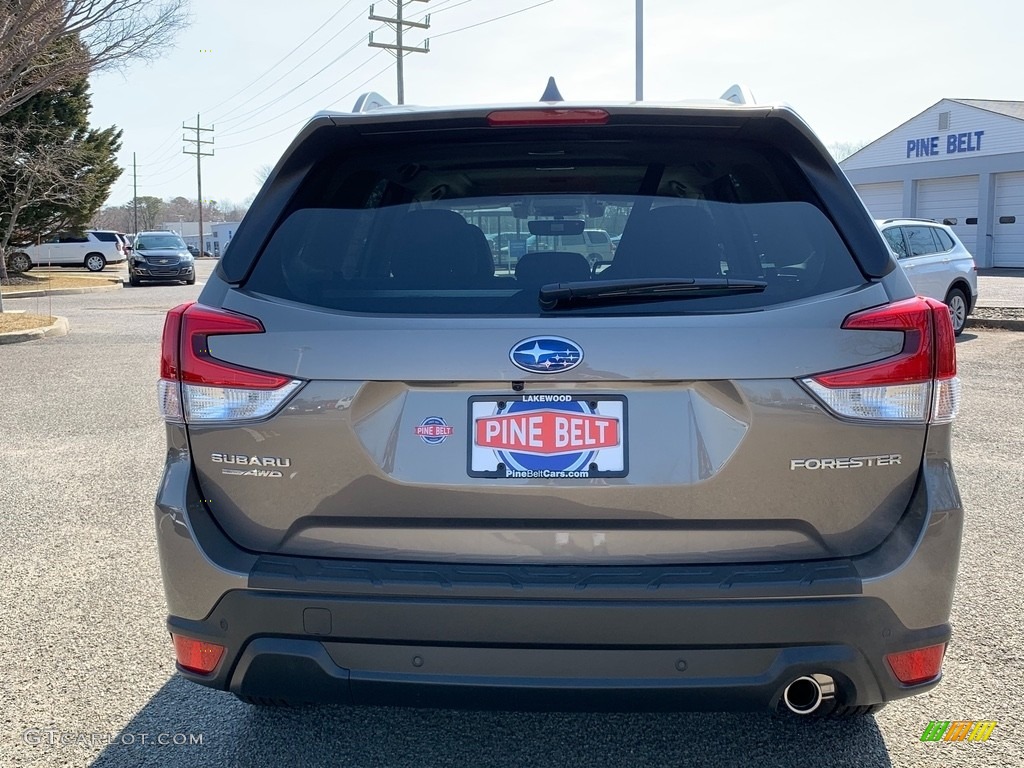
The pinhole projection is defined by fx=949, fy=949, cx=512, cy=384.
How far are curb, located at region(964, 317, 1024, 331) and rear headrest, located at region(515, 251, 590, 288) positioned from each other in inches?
579

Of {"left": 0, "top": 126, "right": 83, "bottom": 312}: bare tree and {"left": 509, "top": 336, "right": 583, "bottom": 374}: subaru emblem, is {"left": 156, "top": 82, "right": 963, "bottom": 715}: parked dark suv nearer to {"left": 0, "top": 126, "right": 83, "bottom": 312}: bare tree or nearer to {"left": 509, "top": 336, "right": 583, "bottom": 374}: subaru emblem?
{"left": 509, "top": 336, "right": 583, "bottom": 374}: subaru emblem

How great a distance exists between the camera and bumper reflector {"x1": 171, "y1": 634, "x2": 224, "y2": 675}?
2375mm

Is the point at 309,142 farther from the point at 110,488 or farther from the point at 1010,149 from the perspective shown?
the point at 1010,149

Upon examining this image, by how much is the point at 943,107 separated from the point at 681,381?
41.3 metres

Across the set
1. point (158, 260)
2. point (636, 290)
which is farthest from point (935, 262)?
point (158, 260)

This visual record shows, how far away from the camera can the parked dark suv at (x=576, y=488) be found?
2.21 metres

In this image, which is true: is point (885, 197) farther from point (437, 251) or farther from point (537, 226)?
point (437, 251)

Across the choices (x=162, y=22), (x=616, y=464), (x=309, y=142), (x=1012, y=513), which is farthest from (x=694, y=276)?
(x=162, y=22)

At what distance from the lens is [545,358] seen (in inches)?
87.0

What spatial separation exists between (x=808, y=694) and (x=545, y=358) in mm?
1072

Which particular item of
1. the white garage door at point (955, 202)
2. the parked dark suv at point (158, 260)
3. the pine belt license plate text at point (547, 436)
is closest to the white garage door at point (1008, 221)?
the white garage door at point (955, 202)

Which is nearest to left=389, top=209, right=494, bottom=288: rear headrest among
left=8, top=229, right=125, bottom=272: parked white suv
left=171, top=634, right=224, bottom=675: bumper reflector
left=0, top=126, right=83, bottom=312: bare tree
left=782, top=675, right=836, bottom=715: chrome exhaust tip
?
left=171, top=634, right=224, bottom=675: bumper reflector

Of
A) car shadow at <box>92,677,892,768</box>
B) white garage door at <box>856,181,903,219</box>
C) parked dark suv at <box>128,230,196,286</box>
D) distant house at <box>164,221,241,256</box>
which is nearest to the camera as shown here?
car shadow at <box>92,677,892,768</box>

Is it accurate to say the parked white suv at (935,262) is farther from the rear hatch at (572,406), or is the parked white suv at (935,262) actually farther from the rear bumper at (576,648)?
the rear bumper at (576,648)
